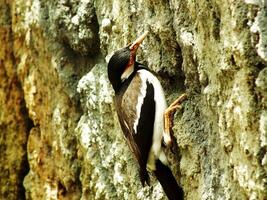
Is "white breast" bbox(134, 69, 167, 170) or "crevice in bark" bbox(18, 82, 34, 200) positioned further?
"crevice in bark" bbox(18, 82, 34, 200)

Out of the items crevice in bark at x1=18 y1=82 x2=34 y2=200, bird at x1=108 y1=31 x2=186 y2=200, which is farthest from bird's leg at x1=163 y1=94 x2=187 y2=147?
crevice in bark at x1=18 y1=82 x2=34 y2=200

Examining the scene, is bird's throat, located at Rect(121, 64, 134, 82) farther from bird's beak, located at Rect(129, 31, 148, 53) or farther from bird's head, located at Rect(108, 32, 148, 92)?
bird's beak, located at Rect(129, 31, 148, 53)

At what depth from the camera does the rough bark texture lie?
3188 mm

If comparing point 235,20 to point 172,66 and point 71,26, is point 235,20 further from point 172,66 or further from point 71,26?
point 71,26

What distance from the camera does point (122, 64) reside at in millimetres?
4484

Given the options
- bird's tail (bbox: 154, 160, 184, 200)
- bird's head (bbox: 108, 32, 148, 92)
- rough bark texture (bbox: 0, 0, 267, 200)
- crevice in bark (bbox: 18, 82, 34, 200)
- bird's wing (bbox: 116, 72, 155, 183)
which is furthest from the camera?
crevice in bark (bbox: 18, 82, 34, 200)

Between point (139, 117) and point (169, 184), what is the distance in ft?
1.32

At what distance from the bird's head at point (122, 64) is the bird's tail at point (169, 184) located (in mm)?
611

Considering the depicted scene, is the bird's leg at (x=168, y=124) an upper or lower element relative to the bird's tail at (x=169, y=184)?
upper

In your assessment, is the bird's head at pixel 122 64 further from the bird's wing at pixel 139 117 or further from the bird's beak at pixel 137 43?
the bird's wing at pixel 139 117

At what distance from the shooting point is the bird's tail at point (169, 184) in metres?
4.12

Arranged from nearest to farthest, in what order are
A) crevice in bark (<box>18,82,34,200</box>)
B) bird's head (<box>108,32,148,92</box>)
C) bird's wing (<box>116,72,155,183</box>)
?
bird's wing (<box>116,72,155,183</box>)
bird's head (<box>108,32,148,92</box>)
crevice in bark (<box>18,82,34,200</box>)

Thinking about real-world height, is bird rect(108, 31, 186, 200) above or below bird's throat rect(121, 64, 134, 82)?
below

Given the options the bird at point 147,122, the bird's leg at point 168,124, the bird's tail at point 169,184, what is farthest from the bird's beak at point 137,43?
the bird's tail at point 169,184
